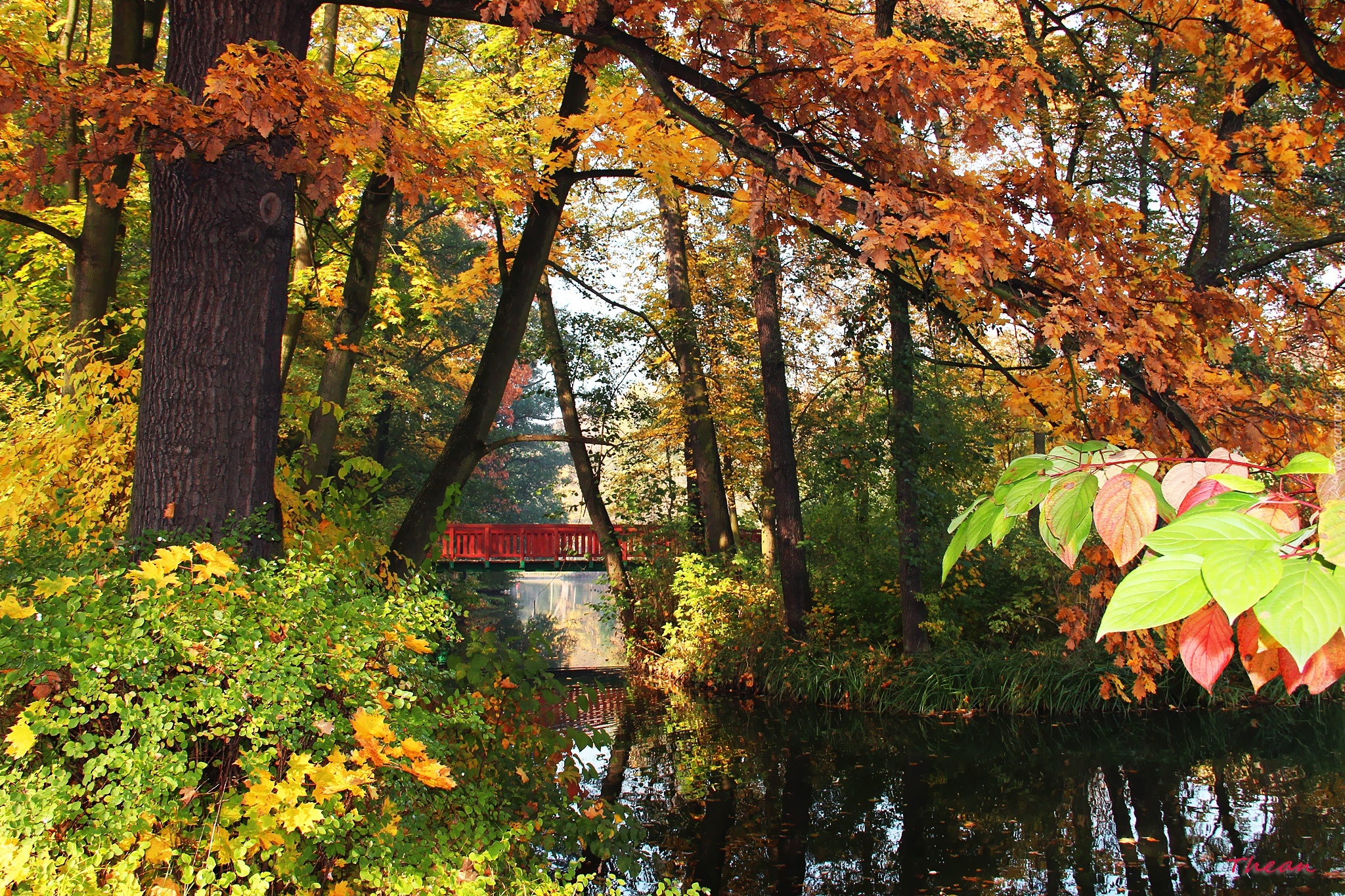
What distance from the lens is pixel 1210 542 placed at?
772 millimetres

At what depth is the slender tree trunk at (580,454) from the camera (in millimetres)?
13750

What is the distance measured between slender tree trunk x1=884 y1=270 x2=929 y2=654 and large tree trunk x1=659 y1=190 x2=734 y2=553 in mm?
3080

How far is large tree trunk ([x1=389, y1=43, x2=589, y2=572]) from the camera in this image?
5.27 m

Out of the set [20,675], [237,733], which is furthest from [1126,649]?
[20,675]

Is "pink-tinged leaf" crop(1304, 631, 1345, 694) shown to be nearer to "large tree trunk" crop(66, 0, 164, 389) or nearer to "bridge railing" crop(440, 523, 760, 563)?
"large tree trunk" crop(66, 0, 164, 389)

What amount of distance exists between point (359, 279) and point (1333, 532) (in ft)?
19.5

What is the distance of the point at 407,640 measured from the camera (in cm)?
282

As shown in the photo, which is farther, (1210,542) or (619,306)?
(619,306)

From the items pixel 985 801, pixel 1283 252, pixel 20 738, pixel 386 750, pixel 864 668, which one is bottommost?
pixel 985 801

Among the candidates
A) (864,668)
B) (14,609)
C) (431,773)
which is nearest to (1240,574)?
(431,773)

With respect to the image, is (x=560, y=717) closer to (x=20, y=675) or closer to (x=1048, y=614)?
(x=1048, y=614)

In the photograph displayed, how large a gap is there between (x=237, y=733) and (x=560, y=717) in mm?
8118

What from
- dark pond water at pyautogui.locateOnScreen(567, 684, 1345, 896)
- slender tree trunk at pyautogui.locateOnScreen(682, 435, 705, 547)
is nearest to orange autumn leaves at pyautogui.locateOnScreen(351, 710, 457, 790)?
dark pond water at pyautogui.locateOnScreen(567, 684, 1345, 896)

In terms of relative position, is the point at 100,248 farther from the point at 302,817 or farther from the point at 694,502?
the point at 694,502
